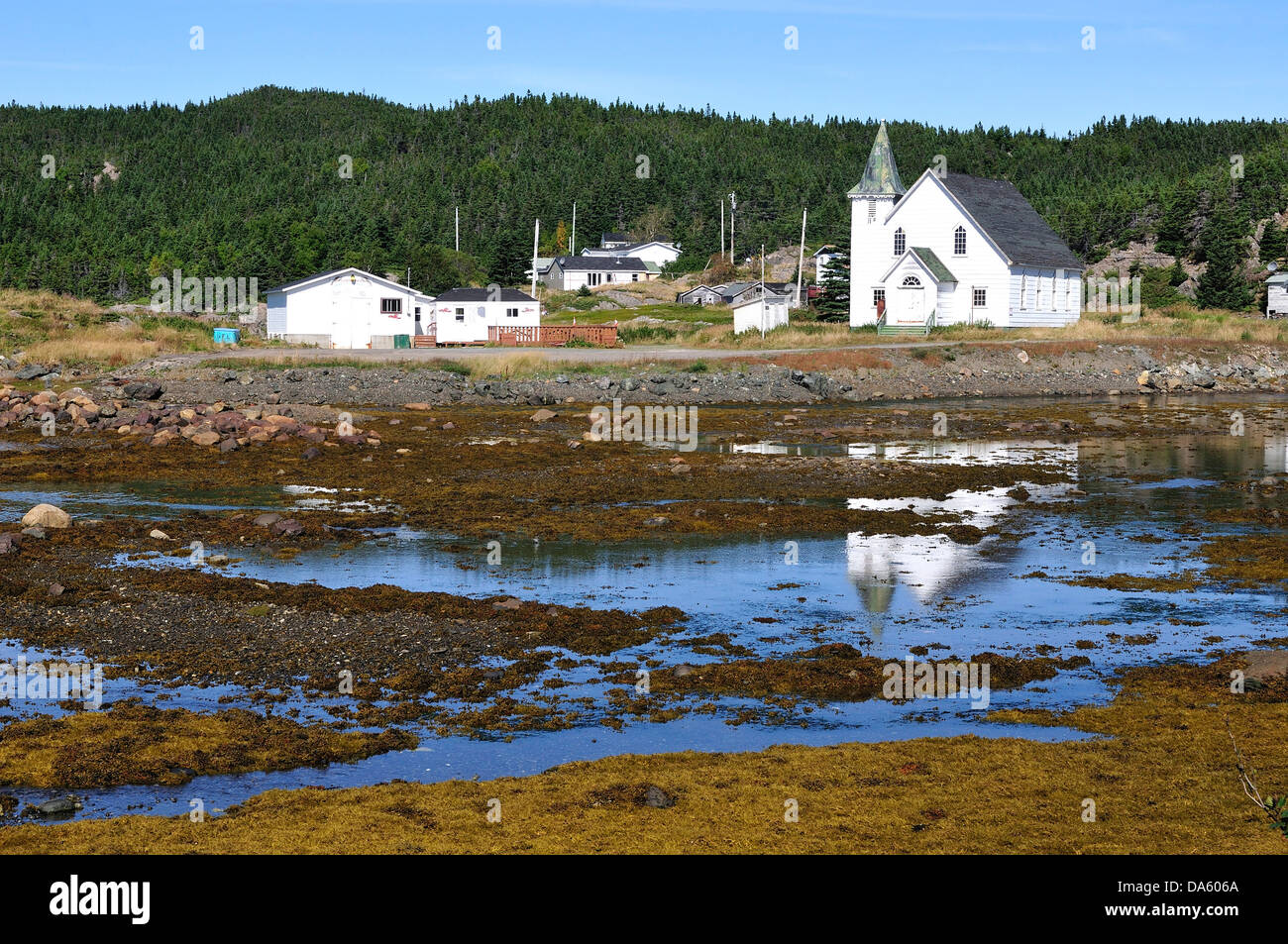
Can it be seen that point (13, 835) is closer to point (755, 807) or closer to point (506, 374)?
point (755, 807)

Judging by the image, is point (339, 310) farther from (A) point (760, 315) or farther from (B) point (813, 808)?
(B) point (813, 808)

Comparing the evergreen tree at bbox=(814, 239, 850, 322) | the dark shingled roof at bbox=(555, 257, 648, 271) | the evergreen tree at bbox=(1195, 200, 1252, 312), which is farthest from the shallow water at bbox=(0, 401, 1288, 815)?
the dark shingled roof at bbox=(555, 257, 648, 271)

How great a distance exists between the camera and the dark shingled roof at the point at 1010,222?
67938 millimetres

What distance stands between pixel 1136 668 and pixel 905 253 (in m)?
55.8

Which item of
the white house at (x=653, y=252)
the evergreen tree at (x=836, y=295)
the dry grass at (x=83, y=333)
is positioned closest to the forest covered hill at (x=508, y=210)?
the white house at (x=653, y=252)

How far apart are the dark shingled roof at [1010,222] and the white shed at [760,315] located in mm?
12083

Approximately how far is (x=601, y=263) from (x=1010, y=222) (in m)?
77.9

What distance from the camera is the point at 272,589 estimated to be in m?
17.5

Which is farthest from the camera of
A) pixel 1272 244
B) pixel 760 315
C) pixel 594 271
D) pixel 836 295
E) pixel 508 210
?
pixel 508 210

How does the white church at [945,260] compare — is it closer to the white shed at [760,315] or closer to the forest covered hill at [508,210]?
the white shed at [760,315]

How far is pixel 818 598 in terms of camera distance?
702 inches

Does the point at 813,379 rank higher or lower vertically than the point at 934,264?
lower

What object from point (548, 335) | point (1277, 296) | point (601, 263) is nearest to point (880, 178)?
point (548, 335)
